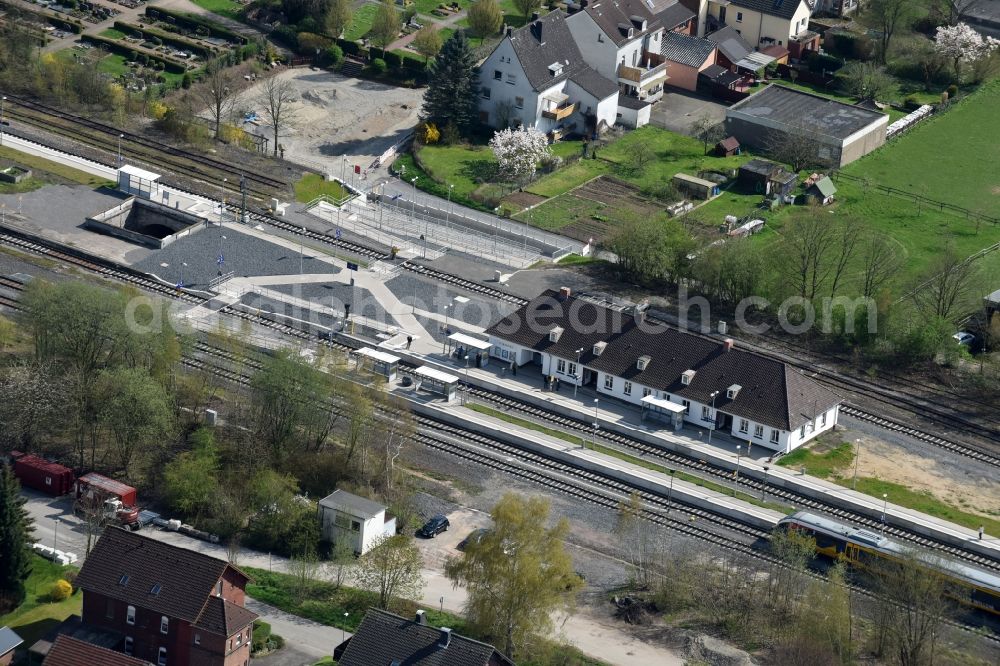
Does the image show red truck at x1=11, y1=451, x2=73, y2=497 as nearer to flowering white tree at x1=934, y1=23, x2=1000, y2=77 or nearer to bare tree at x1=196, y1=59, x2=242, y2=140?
bare tree at x1=196, y1=59, x2=242, y2=140

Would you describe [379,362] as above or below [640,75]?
below

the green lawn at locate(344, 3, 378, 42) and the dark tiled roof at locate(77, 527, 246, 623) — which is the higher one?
the dark tiled roof at locate(77, 527, 246, 623)

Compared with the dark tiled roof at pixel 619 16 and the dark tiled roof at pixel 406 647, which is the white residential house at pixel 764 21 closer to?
the dark tiled roof at pixel 619 16

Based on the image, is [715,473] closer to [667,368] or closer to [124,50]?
[667,368]

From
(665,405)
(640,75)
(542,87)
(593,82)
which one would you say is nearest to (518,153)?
(542,87)

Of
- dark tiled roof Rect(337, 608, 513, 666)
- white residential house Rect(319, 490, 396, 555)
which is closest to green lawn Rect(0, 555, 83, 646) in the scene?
white residential house Rect(319, 490, 396, 555)
